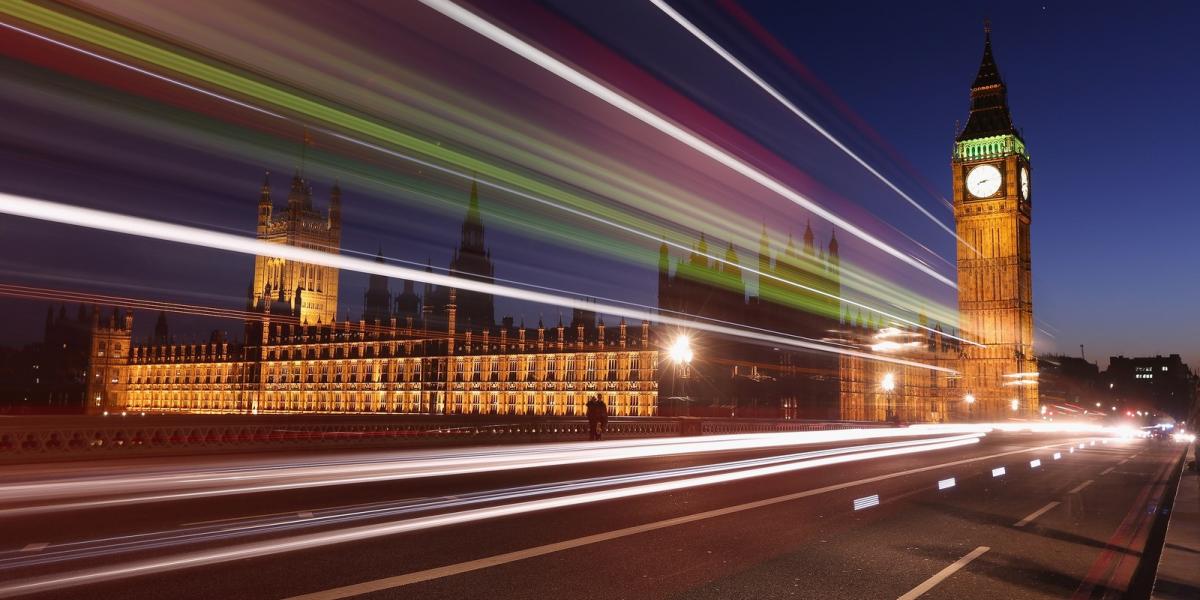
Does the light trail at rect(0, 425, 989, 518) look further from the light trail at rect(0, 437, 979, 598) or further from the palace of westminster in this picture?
the palace of westminster

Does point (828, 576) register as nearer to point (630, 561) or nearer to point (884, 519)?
point (630, 561)

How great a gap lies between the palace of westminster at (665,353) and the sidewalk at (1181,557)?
56.2 meters

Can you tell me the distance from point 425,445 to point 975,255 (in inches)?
3446

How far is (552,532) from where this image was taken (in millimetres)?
9297

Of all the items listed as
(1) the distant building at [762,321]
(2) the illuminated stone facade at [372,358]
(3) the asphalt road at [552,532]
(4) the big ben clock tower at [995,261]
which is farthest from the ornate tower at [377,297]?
(3) the asphalt road at [552,532]

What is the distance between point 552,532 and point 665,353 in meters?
62.1

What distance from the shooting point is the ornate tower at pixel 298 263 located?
4860 inches

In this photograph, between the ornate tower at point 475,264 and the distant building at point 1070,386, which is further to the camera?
the distant building at point 1070,386

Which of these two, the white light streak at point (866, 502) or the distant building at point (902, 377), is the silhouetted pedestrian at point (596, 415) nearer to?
the white light streak at point (866, 502)

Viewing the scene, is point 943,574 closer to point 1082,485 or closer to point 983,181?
point 1082,485

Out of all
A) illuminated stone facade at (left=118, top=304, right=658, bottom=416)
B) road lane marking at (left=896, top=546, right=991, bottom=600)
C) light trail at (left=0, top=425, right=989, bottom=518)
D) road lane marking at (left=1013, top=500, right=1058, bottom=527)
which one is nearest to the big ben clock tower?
illuminated stone facade at (left=118, top=304, right=658, bottom=416)

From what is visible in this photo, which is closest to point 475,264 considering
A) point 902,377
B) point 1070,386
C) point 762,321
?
point 762,321

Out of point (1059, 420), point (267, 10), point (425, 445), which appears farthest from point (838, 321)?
point (267, 10)

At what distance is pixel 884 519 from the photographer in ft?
36.0
